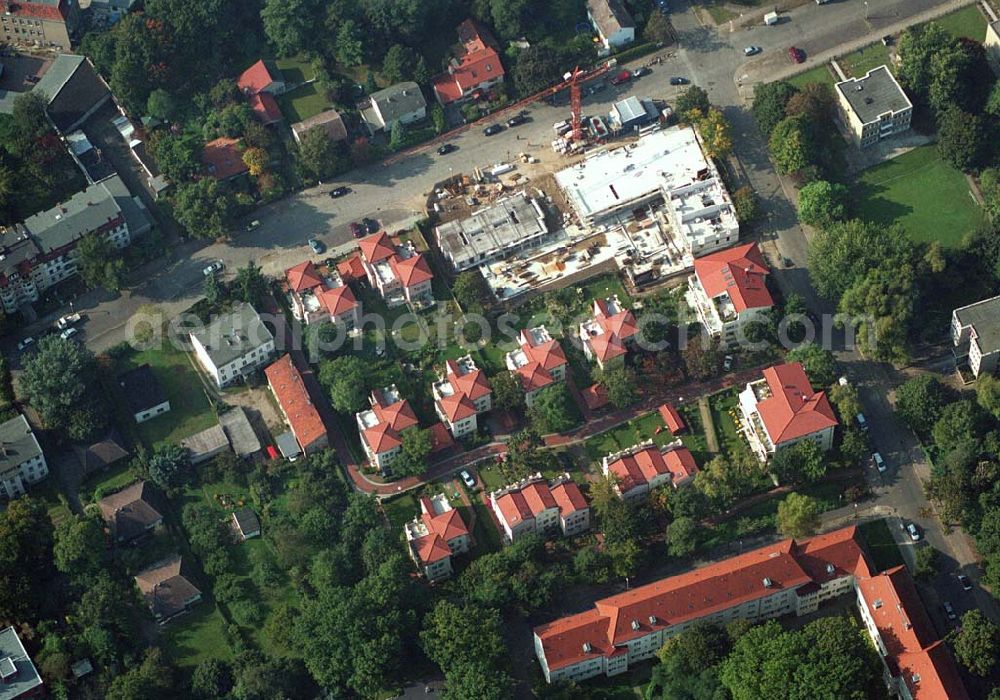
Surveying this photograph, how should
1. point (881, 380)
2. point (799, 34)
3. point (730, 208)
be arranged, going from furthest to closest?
point (799, 34), point (730, 208), point (881, 380)

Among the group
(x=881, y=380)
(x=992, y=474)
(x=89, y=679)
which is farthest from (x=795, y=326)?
(x=89, y=679)

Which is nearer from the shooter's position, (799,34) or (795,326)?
(795,326)

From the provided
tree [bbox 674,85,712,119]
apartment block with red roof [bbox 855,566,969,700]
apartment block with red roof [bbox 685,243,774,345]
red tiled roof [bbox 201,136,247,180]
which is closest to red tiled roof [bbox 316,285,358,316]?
red tiled roof [bbox 201,136,247,180]

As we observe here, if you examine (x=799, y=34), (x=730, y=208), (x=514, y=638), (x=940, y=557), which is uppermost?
(x=799, y=34)

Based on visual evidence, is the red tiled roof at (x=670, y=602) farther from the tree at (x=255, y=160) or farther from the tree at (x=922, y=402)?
the tree at (x=255, y=160)

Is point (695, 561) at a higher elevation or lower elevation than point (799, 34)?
lower

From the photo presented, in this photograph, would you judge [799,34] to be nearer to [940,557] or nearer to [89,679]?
[940,557]
